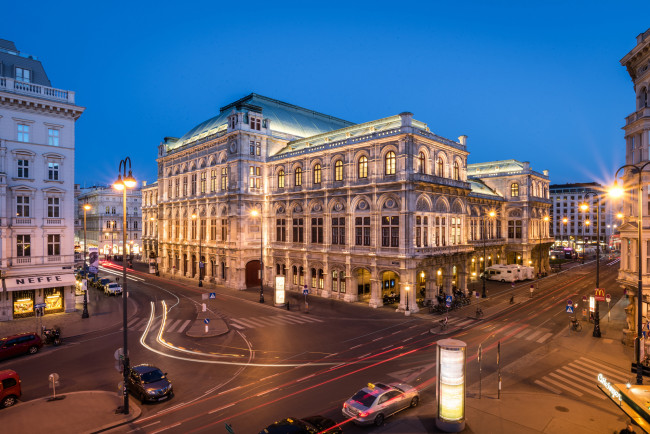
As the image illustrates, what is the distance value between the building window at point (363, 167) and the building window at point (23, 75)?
34.1 m

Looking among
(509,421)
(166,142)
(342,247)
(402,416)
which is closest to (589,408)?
(509,421)

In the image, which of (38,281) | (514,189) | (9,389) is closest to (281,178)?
(38,281)

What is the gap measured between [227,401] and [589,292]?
49874 millimetres

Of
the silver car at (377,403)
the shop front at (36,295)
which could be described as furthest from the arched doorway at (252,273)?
the silver car at (377,403)

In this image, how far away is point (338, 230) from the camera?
146ft

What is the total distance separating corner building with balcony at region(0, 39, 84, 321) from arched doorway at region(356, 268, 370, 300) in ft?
97.4

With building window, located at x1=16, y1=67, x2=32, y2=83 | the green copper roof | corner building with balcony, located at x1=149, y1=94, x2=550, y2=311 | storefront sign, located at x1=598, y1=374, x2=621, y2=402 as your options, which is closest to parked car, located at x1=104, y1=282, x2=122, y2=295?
corner building with balcony, located at x1=149, y1=94, x2=550, y2=311

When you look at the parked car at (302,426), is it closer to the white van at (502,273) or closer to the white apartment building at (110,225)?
the white van at (502,273)

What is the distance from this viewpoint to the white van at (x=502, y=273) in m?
58.1

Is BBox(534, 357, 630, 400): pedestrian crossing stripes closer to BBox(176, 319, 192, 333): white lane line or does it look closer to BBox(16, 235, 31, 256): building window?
BBox(176, 319, 192, 333): white lane line

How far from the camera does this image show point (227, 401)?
18.0 metres

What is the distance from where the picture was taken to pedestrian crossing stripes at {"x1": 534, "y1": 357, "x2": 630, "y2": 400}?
1936 centimetres

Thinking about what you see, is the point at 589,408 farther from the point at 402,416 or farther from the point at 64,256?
the point at 64,256

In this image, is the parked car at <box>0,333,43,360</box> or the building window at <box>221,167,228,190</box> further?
the building window at <box>221,167,228,190</box>
